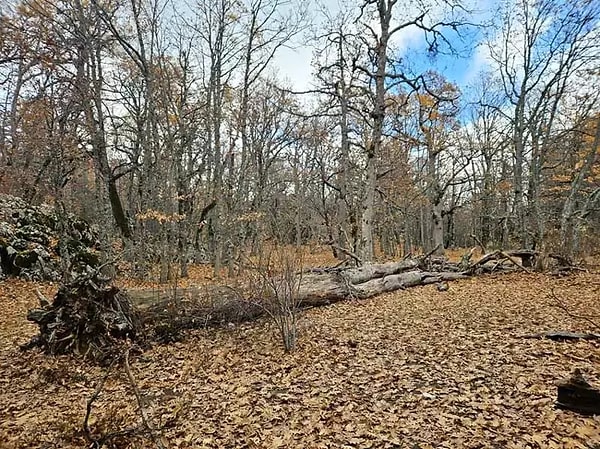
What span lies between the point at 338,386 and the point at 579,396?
2208mm

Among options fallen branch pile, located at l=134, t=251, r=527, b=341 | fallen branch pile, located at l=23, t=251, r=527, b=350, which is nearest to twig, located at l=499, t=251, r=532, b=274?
Answer: fallen branch pile, located at l=134, t=251, r=527, b=341

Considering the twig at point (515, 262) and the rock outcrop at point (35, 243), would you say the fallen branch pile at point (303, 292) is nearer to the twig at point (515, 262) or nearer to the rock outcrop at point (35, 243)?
the twig at point (515, 262)

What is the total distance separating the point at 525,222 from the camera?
13.5 meters

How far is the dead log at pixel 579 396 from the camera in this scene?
10.2ft

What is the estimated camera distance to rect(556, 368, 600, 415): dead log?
3.11 meters

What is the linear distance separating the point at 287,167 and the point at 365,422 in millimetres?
24699

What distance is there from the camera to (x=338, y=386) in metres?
4.19

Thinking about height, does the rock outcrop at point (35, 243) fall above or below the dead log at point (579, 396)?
above

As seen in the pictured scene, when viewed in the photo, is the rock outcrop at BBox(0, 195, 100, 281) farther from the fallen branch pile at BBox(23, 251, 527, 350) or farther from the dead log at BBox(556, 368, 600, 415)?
the dead log at BBox(556, 368, 600, 415)

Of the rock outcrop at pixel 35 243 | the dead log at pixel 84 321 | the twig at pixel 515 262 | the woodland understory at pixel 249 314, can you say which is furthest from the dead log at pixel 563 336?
the rock outcrop at pixel 35 243

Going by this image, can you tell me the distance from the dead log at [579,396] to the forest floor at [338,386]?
0.08m

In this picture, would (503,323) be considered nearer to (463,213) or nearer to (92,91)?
(92,91)

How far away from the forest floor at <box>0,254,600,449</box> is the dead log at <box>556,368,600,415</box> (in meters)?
0.08

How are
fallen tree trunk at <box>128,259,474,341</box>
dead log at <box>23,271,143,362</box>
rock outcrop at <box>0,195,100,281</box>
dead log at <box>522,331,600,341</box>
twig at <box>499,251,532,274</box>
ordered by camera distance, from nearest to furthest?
dead log at <box>522,331,600,341</box>
dead log at <box>23,271,143,362</box>
fallen tree trunk at <box>128,259,474,341</box>
rock outcrop at <box>0,195,100,281</box>
twig at <box>499,251,532,274</box>
